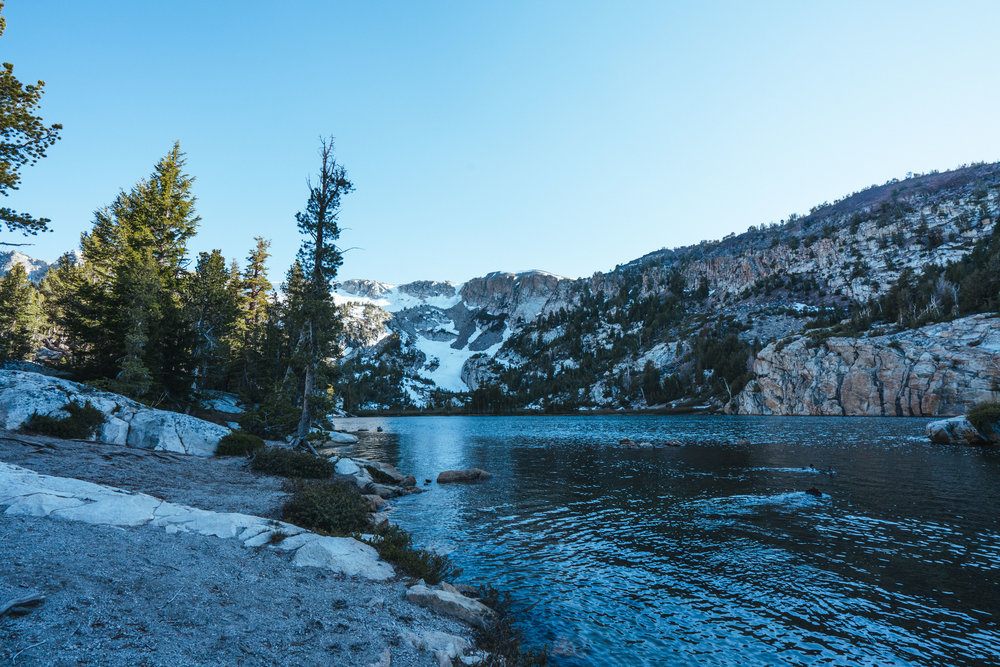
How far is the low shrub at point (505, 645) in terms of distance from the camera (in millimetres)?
7750

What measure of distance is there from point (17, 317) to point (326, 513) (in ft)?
300

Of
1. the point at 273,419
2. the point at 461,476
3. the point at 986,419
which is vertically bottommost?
the point at 461,476

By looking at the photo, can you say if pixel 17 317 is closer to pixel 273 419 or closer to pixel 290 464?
pixel 273 419

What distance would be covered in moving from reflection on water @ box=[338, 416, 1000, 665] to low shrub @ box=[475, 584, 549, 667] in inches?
28.2

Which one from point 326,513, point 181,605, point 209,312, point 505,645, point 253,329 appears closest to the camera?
point 181,605

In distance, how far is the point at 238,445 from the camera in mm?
26828

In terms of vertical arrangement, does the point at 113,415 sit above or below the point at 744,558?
above

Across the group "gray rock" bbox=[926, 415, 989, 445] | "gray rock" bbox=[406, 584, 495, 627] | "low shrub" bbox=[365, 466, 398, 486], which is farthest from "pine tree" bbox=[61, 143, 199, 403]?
"gray rock" bbox=[926, 415, 989, 445]

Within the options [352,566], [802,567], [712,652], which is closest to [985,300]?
[802,567]

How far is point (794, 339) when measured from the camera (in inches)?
4673

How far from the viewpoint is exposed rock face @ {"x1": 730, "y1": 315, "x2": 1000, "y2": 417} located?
76.1 m

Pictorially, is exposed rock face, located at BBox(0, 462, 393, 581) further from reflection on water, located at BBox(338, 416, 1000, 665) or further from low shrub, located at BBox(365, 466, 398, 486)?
low shrub, located at BBox(365, 466, 398, 486)

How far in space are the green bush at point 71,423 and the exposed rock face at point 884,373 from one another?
11313cm

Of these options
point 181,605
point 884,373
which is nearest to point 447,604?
point 181,605
